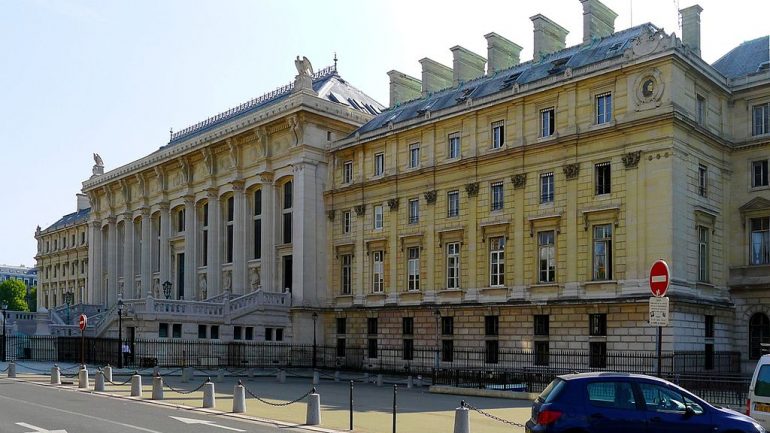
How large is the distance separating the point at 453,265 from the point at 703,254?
1397cm

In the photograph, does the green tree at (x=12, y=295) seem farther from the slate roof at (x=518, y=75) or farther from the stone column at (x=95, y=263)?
the slate roof at (x=518, y=75)

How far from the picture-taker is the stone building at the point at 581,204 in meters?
37.1

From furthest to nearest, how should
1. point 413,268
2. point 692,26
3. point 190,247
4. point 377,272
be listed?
point 190,247 → point 377,272 → point 413,268 → point 692,26

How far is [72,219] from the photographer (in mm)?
109250

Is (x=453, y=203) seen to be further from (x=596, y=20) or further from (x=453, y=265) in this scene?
(x=596, y=20)

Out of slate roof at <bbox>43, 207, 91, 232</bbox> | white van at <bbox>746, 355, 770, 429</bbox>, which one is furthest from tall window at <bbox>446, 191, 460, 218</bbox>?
slate roof at <bbox>43, 207, 91, 232</bbox>

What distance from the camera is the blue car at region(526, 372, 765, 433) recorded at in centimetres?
1405

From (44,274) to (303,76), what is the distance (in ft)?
249

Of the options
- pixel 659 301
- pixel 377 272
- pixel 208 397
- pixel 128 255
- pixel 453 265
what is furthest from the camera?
pixel 128 255

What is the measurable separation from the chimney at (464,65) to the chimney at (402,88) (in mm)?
6323

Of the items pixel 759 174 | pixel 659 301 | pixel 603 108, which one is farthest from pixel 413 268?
pixel 659 301

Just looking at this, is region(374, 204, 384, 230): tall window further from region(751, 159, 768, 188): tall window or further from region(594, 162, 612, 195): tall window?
region(751, 159, 768, 188): tall window

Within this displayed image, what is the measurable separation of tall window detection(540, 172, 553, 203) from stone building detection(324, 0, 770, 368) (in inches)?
3.1

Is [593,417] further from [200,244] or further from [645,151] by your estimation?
[200,244]
